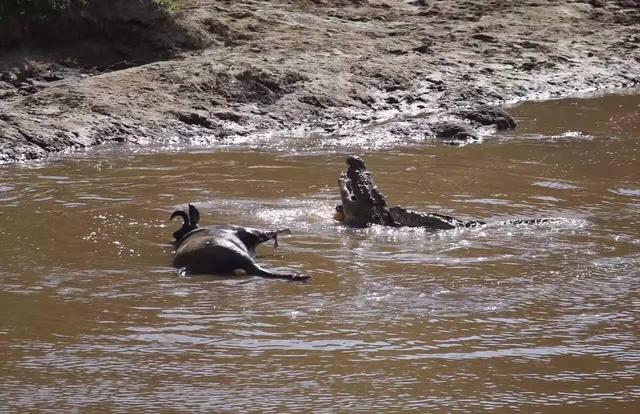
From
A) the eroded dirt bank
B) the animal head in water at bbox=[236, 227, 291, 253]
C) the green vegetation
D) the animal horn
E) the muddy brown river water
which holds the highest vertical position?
the green vegetation

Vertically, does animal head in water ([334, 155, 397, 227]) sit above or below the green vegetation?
below

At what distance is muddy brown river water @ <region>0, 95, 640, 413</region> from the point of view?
5133 mm

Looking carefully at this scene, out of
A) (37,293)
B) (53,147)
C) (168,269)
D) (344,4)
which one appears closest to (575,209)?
(168,269)

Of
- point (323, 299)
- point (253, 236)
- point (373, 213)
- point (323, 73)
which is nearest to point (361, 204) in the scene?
point (373, 213)

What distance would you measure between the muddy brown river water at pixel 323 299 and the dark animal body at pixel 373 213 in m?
0.12

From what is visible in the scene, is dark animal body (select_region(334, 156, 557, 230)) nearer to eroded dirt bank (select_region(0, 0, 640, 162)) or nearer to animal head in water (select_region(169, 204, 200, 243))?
animal head in water (select_region(169, 204, 200, 243))

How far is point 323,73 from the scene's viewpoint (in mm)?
14336

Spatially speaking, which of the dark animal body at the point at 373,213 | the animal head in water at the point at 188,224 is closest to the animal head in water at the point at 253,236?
the animal head in water at the point at 188,224

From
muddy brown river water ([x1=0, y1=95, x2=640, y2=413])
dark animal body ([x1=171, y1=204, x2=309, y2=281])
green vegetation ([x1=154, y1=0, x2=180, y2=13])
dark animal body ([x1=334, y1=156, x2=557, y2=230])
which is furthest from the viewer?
green vegetation ([x1=154, y1=0, x2=180, y2=13])

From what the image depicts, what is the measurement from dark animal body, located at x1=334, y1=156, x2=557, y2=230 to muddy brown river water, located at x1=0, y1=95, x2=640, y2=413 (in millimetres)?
117

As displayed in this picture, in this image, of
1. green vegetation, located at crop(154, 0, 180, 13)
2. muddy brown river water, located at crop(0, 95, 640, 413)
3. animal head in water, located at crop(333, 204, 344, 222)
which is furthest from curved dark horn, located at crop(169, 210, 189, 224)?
green vegetation, located at crop(154, 0, 180, 13)

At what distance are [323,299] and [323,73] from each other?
26.7 ft

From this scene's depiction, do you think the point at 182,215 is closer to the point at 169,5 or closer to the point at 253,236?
the point at 253,236

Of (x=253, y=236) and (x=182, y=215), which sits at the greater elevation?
(x=182, y=215)
